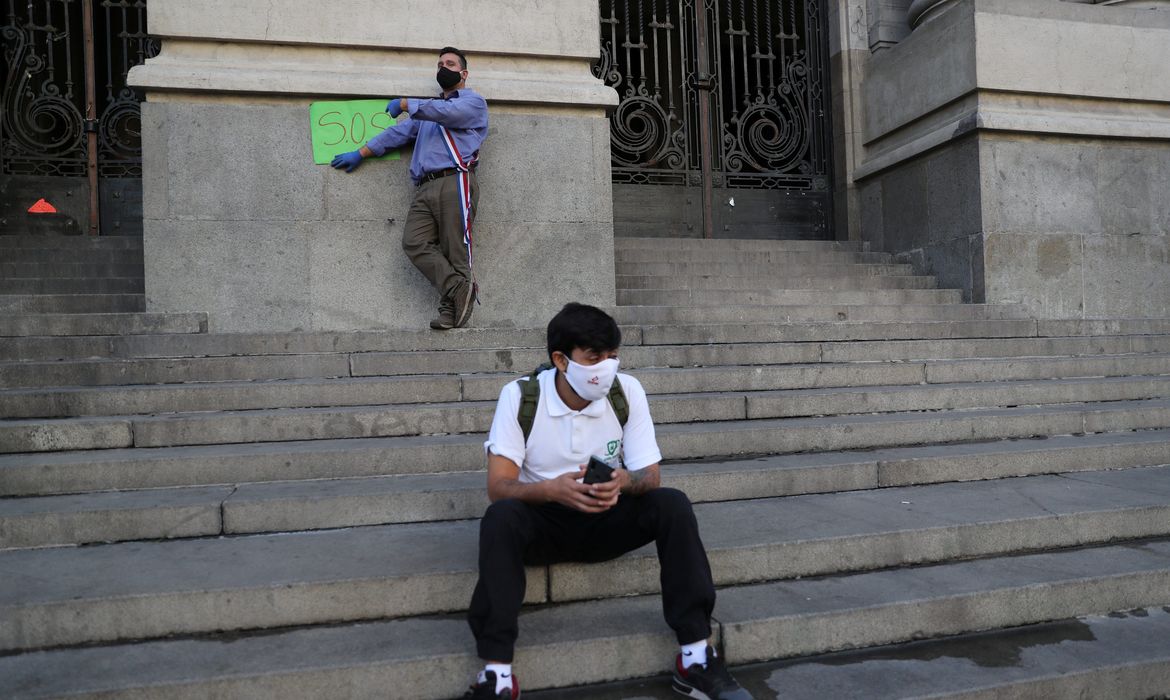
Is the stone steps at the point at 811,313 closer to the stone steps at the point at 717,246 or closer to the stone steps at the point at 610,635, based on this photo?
the stone steps at the point at 717,246

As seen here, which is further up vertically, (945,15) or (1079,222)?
(945,15)

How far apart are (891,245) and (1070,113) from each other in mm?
2269

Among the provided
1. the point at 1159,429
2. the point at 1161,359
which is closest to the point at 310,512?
the point at 1159,429

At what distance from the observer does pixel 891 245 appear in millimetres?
10305

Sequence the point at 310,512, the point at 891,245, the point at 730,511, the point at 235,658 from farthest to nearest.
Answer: the point at 891,245 → the point at 730,511 → the point at 310,512 → the point at 235,658

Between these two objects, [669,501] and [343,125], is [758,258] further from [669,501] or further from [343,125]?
[669,501]

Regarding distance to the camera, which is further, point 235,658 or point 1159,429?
point 1159,429

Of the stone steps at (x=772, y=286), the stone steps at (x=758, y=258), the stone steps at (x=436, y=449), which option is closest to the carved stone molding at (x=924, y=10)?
the stone steps at (x=758, y=258)

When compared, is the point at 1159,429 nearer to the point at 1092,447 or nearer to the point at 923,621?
the point at 1092,447

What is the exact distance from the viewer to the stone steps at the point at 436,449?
173 inches

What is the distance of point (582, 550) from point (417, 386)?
248 centimetres

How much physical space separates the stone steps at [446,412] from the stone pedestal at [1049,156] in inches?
97.9

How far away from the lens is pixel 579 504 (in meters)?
3.06

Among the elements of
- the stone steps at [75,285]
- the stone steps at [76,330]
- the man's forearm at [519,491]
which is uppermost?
the stone steps at [75,285]
